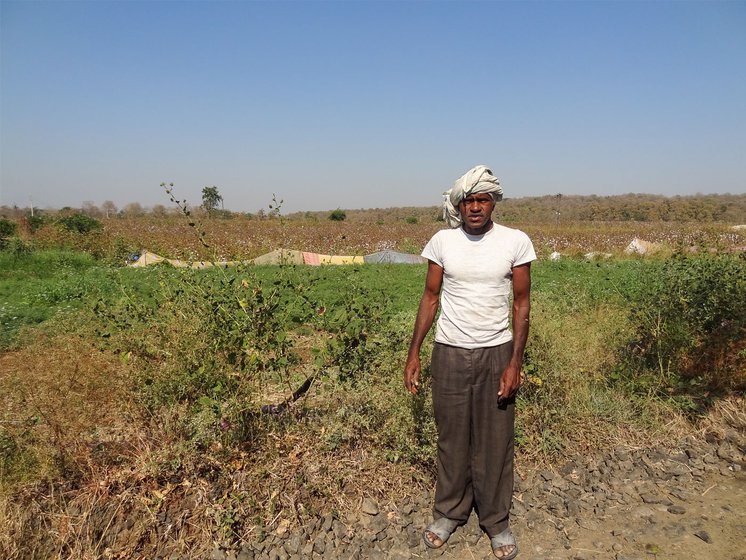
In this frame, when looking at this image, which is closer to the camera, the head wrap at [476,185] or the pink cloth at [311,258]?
the head wrap at [476,185]

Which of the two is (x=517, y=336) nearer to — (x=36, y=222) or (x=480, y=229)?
(x=480, y=229)

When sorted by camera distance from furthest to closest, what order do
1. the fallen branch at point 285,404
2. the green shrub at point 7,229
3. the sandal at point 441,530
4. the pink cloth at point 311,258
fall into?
the green shrub at point 7,229 → the pink cloth at point 311,258 → the fallen branch at point 285,404 → the sandal at point 441,530

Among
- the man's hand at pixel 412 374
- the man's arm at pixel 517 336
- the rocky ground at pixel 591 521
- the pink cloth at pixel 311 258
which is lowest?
the rocky ground at pixel 591 521

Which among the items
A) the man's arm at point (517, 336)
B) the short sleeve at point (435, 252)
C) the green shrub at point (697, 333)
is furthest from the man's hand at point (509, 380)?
the green shrub at point (697, 333)

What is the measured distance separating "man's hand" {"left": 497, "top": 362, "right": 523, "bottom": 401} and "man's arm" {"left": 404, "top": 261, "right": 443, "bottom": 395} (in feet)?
1.45

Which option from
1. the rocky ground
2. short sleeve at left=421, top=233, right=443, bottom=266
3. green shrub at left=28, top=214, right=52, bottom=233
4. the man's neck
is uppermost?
green shrub at left=28, top=214, right=52, bottom=233

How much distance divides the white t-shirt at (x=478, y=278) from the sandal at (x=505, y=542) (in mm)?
1006

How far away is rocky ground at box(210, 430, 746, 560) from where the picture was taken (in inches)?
94.3

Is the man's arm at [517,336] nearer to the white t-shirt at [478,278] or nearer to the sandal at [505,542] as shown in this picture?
the white t-shirt at [478,278]

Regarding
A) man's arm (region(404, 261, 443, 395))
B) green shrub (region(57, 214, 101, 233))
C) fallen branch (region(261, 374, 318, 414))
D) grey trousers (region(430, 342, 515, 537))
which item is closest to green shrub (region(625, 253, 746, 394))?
grey trousers (region(430, 342, 515, 537))

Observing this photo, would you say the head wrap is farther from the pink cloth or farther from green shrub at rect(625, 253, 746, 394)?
the pink cloth

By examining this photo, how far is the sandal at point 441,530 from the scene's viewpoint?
2459 millimetres

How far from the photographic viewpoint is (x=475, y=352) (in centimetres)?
234

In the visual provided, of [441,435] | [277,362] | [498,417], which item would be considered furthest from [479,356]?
[277,362]
